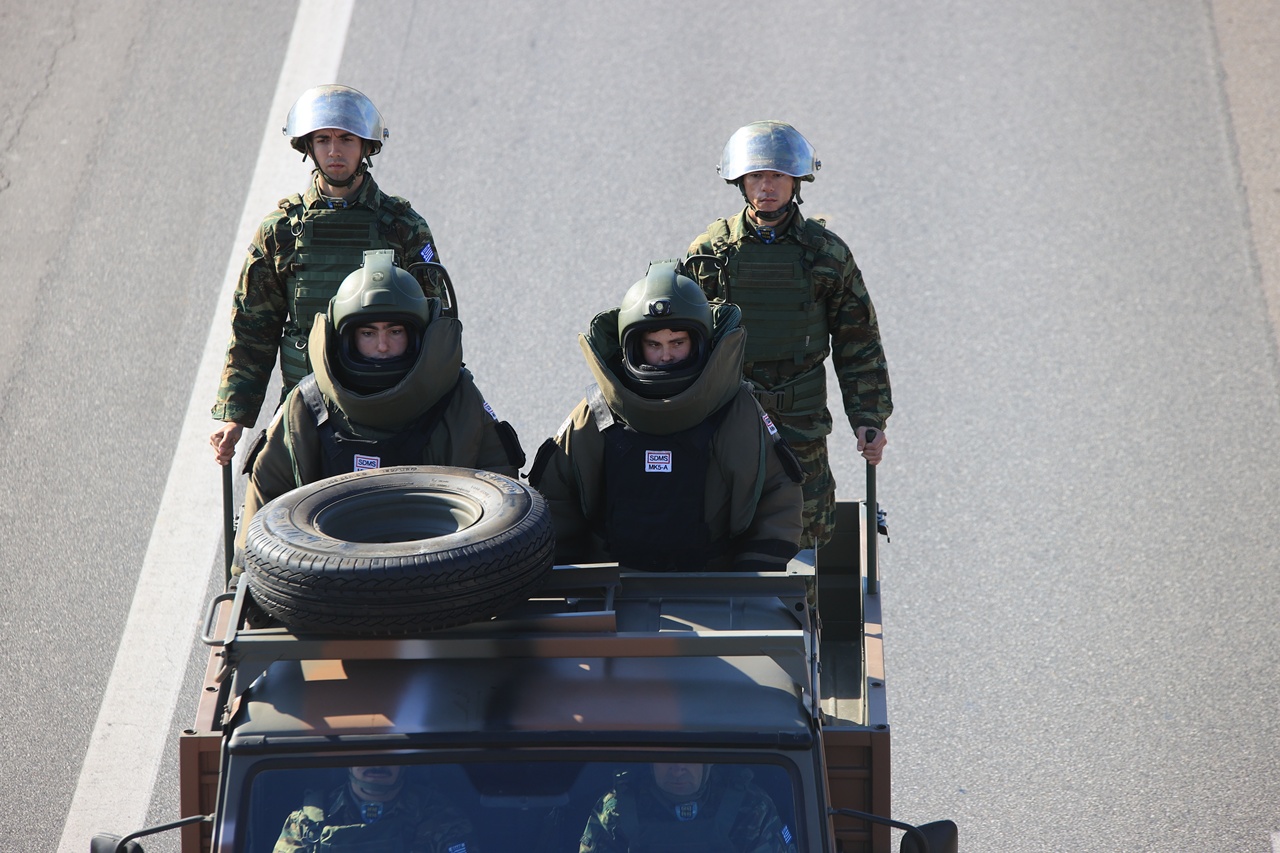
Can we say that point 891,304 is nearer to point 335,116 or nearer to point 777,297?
point 777,297

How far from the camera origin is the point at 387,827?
371 centimetres

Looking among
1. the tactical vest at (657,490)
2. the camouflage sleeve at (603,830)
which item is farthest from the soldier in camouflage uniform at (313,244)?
the camouflage sleeve at (603,830)

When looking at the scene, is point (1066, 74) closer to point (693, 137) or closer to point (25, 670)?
point (693, 137)

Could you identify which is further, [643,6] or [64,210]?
[643,6]

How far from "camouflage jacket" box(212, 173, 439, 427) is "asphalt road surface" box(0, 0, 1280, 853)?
1.81 metres

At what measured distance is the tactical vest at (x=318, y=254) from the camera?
22.0ft

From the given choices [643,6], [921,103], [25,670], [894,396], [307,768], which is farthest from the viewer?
[643,6]

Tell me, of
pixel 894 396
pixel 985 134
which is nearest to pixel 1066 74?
pixel 985 134

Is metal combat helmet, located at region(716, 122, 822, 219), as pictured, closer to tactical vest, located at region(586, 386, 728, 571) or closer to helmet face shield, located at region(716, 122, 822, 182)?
helmet face shield, located at region(716, 122, 822, 182)

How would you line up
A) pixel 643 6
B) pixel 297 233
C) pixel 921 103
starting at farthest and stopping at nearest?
pixel 643 6, pixel 921 103, pixel 297 233

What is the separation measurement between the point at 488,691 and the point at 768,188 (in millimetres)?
3495

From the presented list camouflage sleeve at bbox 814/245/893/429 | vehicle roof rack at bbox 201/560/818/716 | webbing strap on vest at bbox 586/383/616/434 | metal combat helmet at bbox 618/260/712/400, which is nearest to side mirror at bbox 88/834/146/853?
vehicle roof rack at bbox 201/560/818/716

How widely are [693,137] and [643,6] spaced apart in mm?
1842

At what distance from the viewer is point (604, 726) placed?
3.78 metres
